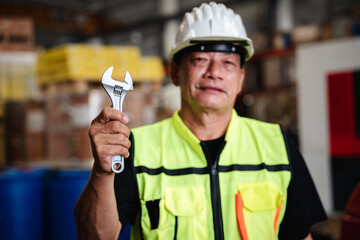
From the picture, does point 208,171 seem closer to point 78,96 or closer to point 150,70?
point 78,96

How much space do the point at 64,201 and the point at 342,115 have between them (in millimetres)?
2799

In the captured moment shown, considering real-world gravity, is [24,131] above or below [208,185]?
above

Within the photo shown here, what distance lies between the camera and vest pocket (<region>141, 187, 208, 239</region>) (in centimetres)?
165

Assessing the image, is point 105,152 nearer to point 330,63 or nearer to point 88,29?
point 330,63

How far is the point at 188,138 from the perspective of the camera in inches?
71.8

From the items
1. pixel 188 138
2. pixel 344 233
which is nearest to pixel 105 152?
pixel 188 138

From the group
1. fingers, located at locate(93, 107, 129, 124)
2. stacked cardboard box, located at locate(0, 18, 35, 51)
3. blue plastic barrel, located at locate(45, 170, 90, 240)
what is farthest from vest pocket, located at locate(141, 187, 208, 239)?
stacked cardboard box, located at locate(0, 18, 35, 51)

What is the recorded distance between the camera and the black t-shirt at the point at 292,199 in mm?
1664

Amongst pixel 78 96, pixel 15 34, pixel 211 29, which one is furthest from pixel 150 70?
pixel 211 29

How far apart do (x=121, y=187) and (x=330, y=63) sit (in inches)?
127

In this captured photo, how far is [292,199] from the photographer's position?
70.1 inches

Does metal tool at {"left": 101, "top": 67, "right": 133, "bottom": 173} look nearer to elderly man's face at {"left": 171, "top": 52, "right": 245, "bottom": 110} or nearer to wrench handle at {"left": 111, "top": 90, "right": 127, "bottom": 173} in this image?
wrench handle at {"left": 111, "top": 90, "right": 127, "bottom": 173}

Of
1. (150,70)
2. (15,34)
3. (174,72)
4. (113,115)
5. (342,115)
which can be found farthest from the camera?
(15,34)

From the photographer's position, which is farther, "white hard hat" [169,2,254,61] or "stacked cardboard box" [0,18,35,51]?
"stacked cardboard box" [0,18,35,51]
